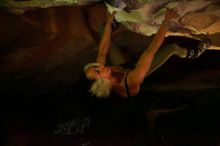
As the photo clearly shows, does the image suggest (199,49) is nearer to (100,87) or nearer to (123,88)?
(123,88)

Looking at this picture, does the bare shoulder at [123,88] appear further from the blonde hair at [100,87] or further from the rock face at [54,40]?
the rock face at [54,40]

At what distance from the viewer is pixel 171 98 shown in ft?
26.3

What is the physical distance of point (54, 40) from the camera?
671cm

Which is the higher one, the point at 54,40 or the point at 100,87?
the point at 54,40

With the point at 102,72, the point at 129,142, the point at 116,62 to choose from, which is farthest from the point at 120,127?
the point at 102,72

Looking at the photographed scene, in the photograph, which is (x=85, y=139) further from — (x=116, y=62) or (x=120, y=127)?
(x=116, y=62)

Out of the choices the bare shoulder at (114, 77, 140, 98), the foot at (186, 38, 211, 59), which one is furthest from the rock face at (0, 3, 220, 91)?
the bare shoulder at (114, 77, 140, 98)

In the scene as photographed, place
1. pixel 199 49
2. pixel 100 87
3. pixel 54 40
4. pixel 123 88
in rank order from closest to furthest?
pixel 100 87
pixel 123 88
pixel 199 49
pixel 54 40

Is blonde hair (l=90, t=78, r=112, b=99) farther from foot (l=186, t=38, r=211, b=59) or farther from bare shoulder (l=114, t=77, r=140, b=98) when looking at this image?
foot (l=186, t=38, r=211, b=59)

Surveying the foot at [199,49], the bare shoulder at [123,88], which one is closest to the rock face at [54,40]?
the foot at [199,49]

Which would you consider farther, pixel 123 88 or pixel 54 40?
pixel 54 40

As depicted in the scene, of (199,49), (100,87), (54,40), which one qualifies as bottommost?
(100,87)

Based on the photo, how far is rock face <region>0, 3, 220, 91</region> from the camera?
6453 mm

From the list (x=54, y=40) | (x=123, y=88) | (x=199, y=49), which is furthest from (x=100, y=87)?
(x=54, y=40)
